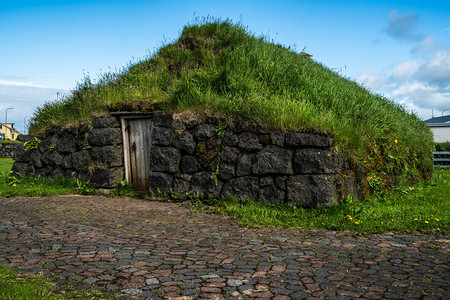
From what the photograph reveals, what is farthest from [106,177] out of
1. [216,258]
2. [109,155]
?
[216,258]

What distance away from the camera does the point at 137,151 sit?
34.8 ft

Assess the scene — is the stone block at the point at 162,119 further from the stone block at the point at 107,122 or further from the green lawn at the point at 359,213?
the green lawn at the point at 359,213

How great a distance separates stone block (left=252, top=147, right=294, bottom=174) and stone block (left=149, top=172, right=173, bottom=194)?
229cm

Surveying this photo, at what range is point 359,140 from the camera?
350 inches

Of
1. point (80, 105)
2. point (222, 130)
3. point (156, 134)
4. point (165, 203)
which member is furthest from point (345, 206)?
point (80, 105)

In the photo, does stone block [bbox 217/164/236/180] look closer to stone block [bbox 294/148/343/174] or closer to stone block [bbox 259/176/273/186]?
stone block [bbox 259/176/273/186]

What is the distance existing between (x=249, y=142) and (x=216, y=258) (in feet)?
13.1

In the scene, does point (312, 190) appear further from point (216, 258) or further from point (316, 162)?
point (216, 258)

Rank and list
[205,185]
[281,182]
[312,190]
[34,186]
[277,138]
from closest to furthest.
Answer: [312,190], [281,182], [277,138], [205,185], [34,186]

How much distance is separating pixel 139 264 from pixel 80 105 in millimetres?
8150

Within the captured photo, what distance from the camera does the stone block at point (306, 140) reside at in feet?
26.3

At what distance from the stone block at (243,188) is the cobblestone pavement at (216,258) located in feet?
3.93

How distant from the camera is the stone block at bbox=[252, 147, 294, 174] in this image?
27.0 ft

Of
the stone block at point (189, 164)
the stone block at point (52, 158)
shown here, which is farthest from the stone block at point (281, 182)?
the stone block at point (52, 158)
